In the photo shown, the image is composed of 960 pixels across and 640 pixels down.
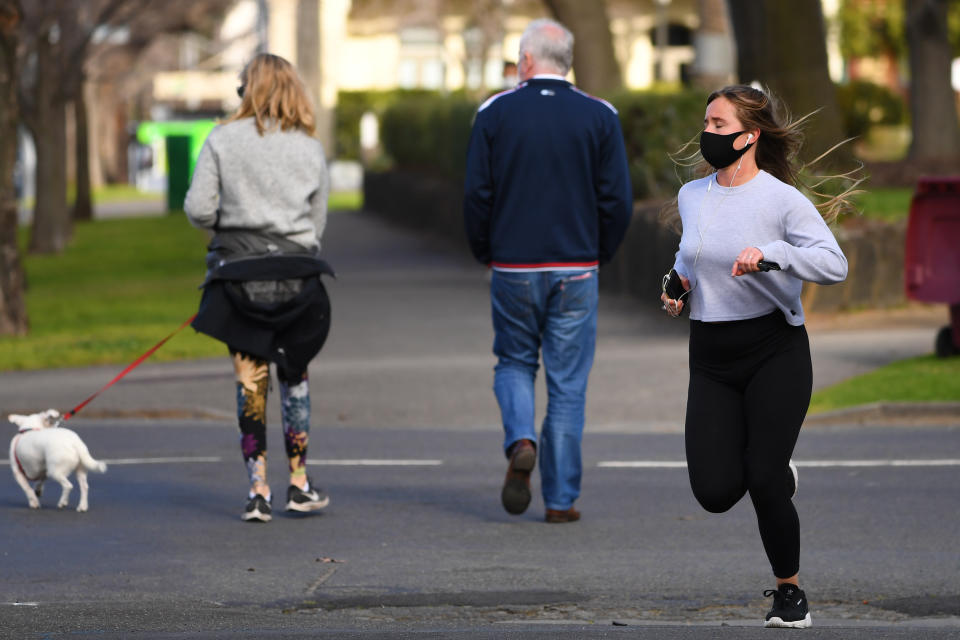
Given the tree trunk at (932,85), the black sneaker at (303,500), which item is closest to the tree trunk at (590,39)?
the tree trunk at (932,85)

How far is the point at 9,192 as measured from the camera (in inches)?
666

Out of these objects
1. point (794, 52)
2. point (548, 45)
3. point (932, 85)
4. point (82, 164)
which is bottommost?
point (82, 164)

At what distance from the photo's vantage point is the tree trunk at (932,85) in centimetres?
3375

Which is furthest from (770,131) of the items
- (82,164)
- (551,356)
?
(82,164)

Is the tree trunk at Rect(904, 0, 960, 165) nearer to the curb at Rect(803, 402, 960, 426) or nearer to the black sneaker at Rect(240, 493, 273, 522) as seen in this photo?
the curb at Rect(803, 402, 960, 426)

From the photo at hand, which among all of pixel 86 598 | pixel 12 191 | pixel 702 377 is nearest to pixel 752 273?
pixel 702 377

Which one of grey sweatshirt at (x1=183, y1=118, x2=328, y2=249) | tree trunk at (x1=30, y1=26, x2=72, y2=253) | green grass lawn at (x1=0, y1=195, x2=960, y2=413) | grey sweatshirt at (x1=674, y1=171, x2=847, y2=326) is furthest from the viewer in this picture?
tree trunk at (x1=30, y1=26, x2=72, y2=253)

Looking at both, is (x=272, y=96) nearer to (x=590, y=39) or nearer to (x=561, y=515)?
(x=561, y=515)

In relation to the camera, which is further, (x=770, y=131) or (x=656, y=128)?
(x=656, y=128)

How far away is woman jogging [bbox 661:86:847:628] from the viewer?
5.62 meters

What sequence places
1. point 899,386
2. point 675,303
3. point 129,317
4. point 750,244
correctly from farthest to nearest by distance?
point 129,317
point 899,386
point 675,303
point 750,244

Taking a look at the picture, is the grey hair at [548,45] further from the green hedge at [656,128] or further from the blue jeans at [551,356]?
the green hedge at [656,128]

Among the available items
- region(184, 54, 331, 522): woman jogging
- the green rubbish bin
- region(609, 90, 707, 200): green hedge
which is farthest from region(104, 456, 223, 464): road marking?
the green rubbish bin

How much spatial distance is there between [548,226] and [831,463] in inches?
106
